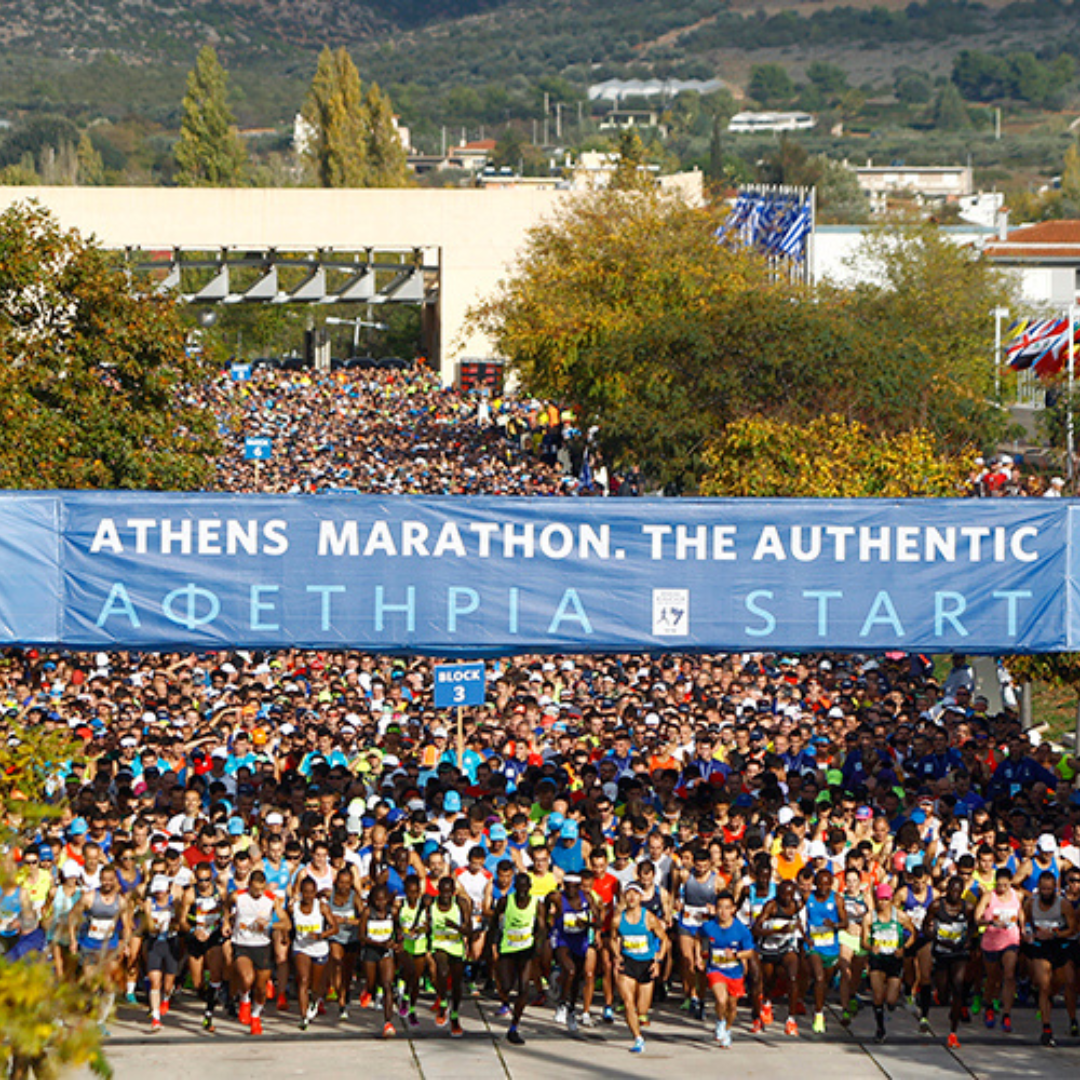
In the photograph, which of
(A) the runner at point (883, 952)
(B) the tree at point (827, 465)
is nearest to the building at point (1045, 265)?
(B) the tree at point (827, 465)

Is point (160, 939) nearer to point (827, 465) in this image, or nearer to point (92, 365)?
point (92, 365)

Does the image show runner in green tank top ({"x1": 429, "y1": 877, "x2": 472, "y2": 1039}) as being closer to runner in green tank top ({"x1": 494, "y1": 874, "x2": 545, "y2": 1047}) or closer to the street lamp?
runner in green tank top ({"x1": 494, "y1": 874, "x2": 545, "y2": 1047})

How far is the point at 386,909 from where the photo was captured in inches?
508

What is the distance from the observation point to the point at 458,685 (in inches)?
671

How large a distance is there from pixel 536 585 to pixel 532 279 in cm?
3639

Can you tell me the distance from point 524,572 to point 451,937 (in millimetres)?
3190

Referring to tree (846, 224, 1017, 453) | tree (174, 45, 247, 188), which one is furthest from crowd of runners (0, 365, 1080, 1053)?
tree (174, 45, 247, 188)

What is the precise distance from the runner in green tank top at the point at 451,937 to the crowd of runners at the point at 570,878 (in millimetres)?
19

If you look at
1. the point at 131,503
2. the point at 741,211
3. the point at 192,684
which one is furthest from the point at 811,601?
the point at 741,211

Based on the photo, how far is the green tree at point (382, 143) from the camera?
371 ft

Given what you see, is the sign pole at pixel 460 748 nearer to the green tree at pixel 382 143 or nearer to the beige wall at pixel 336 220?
the beige wall at pixel 336 220

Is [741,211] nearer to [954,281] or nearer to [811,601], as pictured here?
[954,281]

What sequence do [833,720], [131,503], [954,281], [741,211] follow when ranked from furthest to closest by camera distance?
1. [741,211]
2. [954,281]
3. [833,720]
4. [131,503]

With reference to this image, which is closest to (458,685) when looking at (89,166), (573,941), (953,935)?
(573,941)
